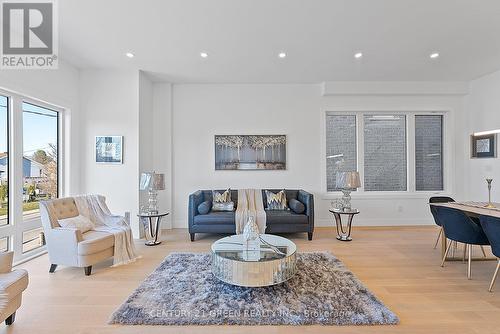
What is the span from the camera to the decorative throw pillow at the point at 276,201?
4.75 meters

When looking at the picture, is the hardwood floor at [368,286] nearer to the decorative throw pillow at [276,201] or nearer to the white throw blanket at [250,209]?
the white throw blanket at [250,209]

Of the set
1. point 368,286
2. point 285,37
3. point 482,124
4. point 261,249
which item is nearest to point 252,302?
point 261,249

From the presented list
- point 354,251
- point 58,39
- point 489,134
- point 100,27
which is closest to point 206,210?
point 354,251

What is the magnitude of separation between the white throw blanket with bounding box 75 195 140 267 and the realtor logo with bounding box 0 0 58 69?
2.08m

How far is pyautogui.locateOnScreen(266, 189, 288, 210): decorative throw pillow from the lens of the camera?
475 cm

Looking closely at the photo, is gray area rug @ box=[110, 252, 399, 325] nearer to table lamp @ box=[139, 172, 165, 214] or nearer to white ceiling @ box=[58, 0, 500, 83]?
table lamp @ box=[139, 172, 165, 214]

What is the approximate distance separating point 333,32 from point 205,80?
2.75m

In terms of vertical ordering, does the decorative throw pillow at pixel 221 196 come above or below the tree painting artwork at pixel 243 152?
below

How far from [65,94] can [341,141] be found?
543 centimetres

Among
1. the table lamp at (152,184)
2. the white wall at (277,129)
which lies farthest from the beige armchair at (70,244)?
the white wall at (277,129)

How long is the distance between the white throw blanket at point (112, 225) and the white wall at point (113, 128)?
80 cm

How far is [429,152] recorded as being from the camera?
5.54 meters

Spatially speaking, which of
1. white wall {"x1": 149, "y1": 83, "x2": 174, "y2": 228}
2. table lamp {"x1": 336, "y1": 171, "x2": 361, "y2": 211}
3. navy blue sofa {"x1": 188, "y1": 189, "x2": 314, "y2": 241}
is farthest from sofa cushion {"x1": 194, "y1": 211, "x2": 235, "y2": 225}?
table lamp {"x1": 336, "y1": 171, "x2": 361, "y2": 211}

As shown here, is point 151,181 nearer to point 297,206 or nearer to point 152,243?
point 152,243
